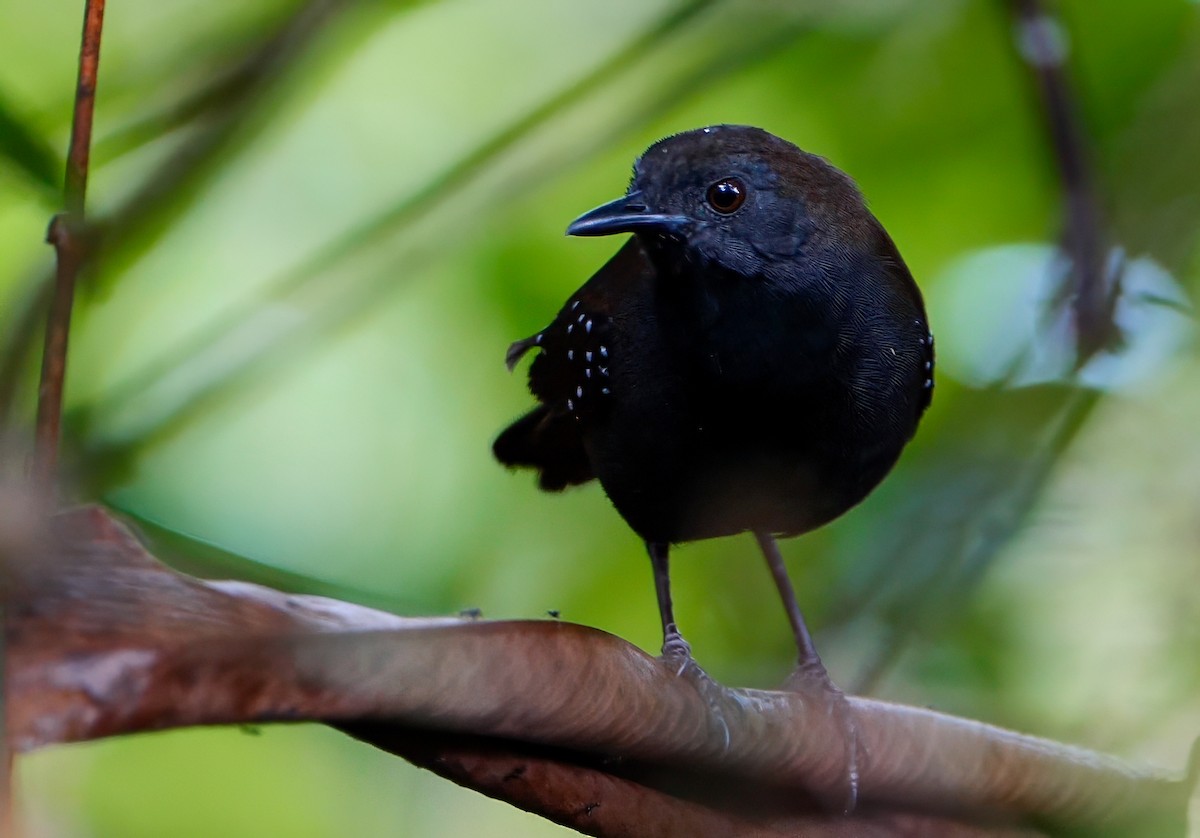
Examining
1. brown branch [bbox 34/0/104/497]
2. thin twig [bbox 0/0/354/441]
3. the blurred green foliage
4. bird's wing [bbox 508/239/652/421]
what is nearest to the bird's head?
bird's wing [bbox 508/239/652/421]

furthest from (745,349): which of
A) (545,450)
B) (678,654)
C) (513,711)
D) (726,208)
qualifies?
(513,711)

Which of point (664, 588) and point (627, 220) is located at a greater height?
point (627, 220)

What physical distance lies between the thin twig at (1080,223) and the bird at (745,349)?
20.1 inches

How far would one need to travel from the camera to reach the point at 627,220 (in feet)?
10.6

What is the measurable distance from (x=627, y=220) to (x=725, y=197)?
28cm

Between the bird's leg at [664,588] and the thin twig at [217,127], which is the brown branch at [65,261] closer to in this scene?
the thin twig at [217,127]

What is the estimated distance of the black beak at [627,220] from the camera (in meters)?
3.17

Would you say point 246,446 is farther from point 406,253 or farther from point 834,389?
point 834,389

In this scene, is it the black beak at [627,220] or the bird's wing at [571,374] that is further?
the bird's wing at [571,374]

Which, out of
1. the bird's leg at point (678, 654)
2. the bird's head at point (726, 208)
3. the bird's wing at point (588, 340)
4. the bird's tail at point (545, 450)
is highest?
the bird's head at point (726, 208)

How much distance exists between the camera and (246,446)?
4.28 meters

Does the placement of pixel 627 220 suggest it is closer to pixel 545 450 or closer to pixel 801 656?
pixel 545 450

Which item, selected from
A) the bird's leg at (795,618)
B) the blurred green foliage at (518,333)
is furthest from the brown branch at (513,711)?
the bird's leg at (795,618)

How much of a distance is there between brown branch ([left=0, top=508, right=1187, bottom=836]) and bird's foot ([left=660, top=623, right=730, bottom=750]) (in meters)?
0.01
